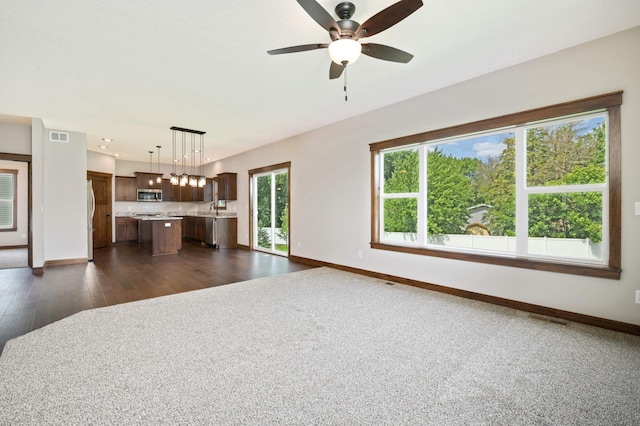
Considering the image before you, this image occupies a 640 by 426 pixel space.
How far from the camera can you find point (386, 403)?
1746 mm

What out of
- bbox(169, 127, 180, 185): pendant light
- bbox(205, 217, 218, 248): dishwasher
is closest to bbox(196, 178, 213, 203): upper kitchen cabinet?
bbox(169, 127, 180, 185): pendant light

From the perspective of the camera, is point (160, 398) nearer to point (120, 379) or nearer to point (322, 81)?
point (120, 379)

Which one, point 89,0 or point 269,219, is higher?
point 89,0

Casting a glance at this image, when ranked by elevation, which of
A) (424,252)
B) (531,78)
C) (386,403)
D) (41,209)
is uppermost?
(531,78)

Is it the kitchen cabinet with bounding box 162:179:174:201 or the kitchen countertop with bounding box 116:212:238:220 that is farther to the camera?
the kitchen cabinet with bounding box 162:179:174:201

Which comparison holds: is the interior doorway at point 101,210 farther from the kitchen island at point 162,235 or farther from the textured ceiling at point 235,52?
the textured ceiling at point 235,52

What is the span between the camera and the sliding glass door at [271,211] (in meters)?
Answer: 7.35

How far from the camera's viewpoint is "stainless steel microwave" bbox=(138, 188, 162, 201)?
989 centimetres

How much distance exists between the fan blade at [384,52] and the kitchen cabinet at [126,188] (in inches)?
385

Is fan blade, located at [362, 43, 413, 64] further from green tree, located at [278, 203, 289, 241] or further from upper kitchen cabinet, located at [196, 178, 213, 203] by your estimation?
upper kitchen cabinet, located at [196, 178, 213, 203]

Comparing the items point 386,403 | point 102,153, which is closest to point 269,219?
point 102,153

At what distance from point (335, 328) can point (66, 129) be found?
21.9 ft

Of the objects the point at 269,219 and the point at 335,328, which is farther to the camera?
the point at 269,219

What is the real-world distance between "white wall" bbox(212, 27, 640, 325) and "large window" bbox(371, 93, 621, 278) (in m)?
0.11
